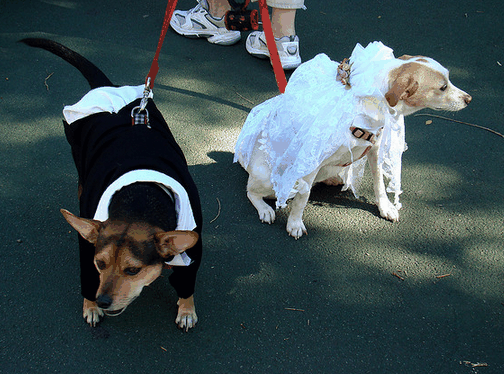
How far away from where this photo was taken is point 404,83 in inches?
97.6

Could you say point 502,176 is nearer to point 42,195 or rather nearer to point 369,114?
point 369,114

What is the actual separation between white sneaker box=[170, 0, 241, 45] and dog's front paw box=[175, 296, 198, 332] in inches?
A: 138

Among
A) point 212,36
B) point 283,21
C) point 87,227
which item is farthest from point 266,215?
point 212,36

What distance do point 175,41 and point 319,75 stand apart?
9.17 ft

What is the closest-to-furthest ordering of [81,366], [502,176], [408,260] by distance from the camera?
[81,366], [408,260], [502,176]

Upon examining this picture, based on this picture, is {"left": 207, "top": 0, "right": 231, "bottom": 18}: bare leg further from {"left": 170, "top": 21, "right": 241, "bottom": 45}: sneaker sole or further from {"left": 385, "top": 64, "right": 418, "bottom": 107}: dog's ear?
{"left": 385, "top": 64, "right": 418, "bottom": 107}: dog's ear

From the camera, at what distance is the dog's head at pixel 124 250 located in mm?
1858

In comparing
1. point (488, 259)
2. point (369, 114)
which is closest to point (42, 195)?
point (369, 114)

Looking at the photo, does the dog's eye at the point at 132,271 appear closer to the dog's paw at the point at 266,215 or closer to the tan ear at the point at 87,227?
the tan ear at the point at 87,227

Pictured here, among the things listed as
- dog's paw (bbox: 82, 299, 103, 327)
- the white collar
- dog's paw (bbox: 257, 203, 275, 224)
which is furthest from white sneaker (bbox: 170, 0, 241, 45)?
dog's paw (bbox: 82, 299, 103, 327)

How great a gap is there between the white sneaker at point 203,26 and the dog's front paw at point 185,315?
3.51 m

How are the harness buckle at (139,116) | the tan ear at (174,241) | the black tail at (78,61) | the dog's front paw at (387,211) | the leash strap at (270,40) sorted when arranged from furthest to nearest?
the dog's front paw at (387,211), the leash strap at (270,40), the black tail at (78,61), the harness buckle at (139,116), the tan ear at (174,241)

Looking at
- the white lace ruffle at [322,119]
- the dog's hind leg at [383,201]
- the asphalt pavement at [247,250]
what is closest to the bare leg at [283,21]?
the asphalt pavement at [247,250]

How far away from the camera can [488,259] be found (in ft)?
10.1
